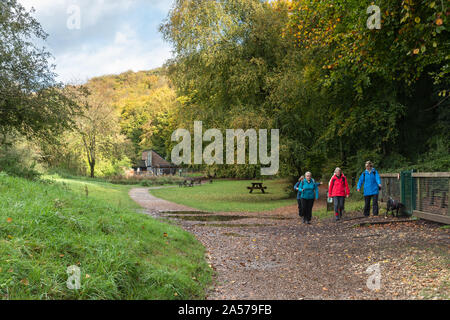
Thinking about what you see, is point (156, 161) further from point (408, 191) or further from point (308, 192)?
point (408, 191)

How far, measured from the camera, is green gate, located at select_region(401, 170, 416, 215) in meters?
11.8

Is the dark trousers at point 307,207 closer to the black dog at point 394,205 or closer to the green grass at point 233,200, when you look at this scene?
the black dog at point 394,205

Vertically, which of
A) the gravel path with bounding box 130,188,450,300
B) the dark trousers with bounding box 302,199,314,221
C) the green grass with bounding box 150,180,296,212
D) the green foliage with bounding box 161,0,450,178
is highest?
the green foliage with bounding box 161,0,450,178

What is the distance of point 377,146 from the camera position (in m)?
18.4

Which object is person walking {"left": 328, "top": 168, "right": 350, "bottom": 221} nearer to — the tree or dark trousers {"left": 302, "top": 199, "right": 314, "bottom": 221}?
dark trousers {"left": 302, "top": 199, "right": 314, "bottom": 221}

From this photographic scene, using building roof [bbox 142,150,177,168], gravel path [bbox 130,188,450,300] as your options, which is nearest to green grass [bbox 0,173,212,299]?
gravel path [bbox 130,188,450,300]

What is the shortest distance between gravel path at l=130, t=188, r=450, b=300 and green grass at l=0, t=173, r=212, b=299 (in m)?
0.70

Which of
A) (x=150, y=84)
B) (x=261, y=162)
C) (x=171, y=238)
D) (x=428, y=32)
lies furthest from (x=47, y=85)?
(x=150, y=84)

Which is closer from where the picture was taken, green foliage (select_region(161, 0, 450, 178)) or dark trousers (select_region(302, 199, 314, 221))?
dark trousers (select_region(302, 199, 314, 221))

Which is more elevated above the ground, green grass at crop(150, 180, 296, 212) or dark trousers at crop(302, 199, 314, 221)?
dark trousers at crop(302, 199, 314, 221)

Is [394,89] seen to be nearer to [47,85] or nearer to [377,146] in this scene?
[377,146]

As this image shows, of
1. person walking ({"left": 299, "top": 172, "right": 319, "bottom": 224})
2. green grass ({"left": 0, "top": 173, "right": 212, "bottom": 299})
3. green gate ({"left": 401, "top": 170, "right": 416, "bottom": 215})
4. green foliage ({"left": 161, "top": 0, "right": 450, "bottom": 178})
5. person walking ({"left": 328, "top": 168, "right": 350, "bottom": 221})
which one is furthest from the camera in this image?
green foliage ({"left": 161, "top": 0, "right": 450, "bottom": 178})

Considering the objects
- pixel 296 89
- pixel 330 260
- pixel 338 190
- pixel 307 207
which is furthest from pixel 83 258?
pixel 296 89

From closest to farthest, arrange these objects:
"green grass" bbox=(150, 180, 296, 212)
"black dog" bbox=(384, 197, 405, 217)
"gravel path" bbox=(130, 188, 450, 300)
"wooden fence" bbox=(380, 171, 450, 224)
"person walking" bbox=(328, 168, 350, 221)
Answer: "gravel path" bbox=(130, 188, 450, 300)
"wooden fence" bbox=(380, 171, 450, 224)
"black dog" bbox=(384, 197, 405, 217)
"person walking" bbox=(328, 168, 350, 221)
"green grass" bbox=(150, 180, 296, 212)
